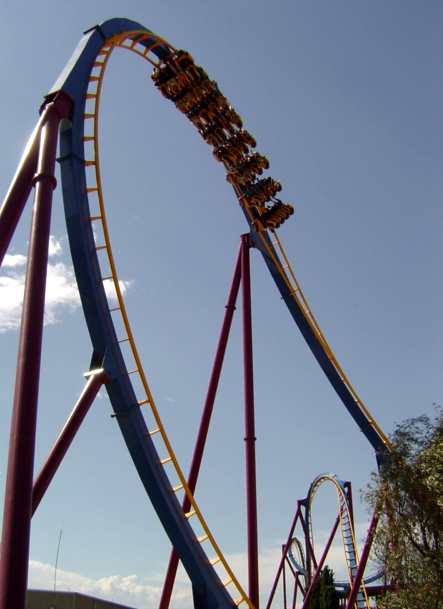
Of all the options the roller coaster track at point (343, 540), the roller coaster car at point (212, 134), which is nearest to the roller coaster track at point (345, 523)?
the roller coaster track at point (343, 540)

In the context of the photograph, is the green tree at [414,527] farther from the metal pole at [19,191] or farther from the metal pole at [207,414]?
the metal pole at [19,191]

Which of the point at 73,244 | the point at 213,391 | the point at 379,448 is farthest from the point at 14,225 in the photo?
the point at 379,448

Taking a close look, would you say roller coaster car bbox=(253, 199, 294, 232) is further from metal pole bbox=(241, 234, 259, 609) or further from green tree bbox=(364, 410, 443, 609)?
green tree bbox=(364, 410, 443, 609)

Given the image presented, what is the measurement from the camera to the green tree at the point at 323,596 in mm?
15047

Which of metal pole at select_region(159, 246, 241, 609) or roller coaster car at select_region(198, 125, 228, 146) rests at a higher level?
roller coaster car at select_region(198, 125, 228, 146)

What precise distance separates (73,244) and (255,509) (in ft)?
16.6

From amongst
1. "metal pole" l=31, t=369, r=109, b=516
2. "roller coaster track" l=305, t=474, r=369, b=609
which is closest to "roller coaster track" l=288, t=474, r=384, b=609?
"roller coaster track" l=305, t=474, r=369, b=609

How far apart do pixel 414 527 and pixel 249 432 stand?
2925 mm

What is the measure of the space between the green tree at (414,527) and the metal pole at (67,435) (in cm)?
477

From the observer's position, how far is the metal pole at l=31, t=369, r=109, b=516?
6211 mm

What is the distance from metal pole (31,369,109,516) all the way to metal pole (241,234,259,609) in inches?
157

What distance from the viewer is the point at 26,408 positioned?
5.21 meters

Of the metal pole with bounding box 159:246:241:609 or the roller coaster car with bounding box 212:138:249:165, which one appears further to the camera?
the roller coaster car with bounding box 212:138:249:165

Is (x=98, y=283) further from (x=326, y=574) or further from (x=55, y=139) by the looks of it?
(x=326, y=574)
